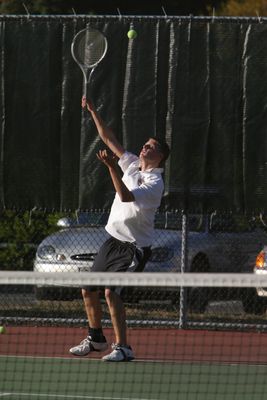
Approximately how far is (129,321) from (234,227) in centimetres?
180

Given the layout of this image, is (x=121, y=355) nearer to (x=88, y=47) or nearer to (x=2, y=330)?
(x=2, y=330)

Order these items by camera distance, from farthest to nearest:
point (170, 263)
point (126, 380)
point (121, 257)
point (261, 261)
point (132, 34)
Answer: point (261, 261)
point (170, 263)
point (132, 34)
point (121, 257)
point (126, 380)

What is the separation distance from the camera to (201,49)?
36.0ft

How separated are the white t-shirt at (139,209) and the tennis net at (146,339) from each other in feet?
1.43

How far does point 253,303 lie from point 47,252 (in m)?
2.04

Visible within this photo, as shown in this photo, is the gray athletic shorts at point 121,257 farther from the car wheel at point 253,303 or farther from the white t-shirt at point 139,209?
the car wheel at point 253,303

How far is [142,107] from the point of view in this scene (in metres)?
11.0

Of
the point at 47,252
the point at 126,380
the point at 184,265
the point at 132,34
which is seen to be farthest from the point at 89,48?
the point at 126,380

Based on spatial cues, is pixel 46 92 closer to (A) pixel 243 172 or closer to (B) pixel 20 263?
(A) pixel 243 172

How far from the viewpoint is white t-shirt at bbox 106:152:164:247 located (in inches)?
339

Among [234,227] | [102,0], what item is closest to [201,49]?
[234,227]

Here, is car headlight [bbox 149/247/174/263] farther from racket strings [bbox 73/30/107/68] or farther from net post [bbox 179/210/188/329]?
racket strings [bbox 73/30/107/68]

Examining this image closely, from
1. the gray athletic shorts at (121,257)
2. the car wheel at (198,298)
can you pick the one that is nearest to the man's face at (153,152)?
the gray athletic shorts at (121,257)

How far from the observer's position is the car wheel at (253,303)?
39.3ft
